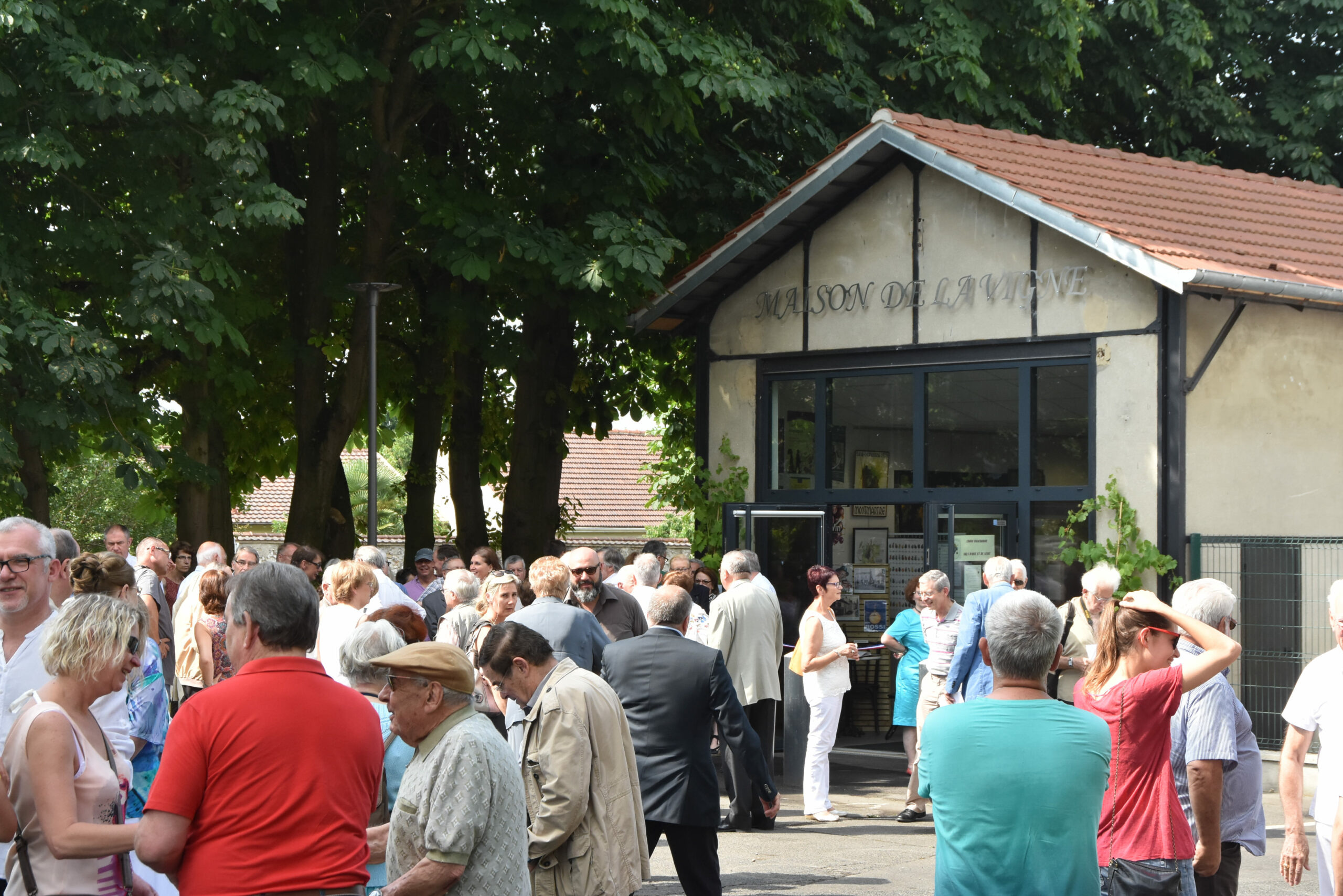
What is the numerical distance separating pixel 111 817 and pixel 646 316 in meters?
12.9

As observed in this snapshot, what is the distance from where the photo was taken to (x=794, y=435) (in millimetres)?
16500

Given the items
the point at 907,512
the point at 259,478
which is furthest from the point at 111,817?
the point at 259,478

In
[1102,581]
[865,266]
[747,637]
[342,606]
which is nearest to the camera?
[1102,581]

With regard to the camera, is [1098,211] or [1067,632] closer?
[1067,632]

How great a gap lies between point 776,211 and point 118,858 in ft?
39.4

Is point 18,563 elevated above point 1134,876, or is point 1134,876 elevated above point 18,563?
point 18,563

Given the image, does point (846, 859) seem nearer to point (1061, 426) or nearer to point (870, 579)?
point (1061, 426)

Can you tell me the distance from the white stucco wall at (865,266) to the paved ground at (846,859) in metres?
5.12

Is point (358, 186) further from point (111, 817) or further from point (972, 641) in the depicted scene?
point (111, 817)

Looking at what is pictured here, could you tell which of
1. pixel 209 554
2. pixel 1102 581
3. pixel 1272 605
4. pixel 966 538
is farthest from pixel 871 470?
pixel 1102 581

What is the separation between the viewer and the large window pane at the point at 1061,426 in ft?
46.4

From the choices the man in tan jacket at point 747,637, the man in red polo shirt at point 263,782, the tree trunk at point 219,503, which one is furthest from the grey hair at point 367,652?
the tree trunk at point 219,503

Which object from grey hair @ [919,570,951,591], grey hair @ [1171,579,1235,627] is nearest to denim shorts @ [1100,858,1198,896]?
grey hair @ [1171,579,1235,627]

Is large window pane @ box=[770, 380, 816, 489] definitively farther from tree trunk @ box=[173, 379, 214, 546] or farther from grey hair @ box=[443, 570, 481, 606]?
tree trunk @ box=[173, 379, 214, 546]
